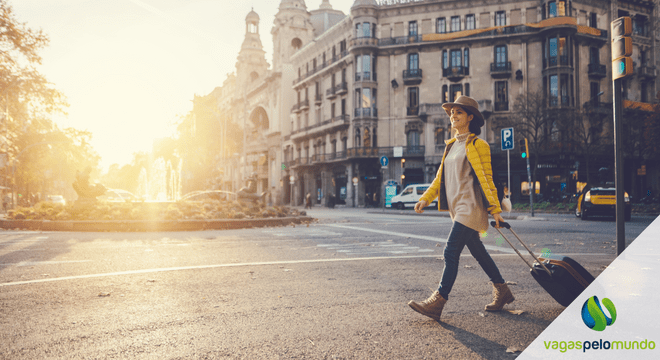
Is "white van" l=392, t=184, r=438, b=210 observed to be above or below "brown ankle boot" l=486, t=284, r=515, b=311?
above

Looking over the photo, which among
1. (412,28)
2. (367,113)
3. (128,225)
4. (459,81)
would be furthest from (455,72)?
(128,225)

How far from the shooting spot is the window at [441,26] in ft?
143

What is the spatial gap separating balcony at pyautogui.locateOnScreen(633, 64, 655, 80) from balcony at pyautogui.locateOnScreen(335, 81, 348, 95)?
90.5 feet

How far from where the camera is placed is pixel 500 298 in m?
4.14

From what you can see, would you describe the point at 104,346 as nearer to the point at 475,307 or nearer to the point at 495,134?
the point at 475,307

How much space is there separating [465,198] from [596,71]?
44.9m

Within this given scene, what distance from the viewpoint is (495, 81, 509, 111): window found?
41.9 meters

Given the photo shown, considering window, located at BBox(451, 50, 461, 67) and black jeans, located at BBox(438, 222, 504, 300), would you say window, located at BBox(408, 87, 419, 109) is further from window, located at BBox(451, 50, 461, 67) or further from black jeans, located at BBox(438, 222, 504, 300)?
black jeans, located at BBox(438, 222, 504, 300)

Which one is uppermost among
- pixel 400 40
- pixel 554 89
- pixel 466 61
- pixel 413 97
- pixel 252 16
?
pixel 252 16

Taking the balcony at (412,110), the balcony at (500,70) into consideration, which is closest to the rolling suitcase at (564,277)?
the balcony at (500,70)

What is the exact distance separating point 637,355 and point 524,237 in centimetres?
882

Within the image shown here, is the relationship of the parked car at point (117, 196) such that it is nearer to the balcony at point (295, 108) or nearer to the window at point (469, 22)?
the balcony at point (295, 108)

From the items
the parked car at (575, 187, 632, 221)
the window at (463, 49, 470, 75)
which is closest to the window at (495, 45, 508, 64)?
the window at (463, 49, 470, 75)

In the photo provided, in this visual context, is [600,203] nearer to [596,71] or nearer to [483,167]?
[483,167]
